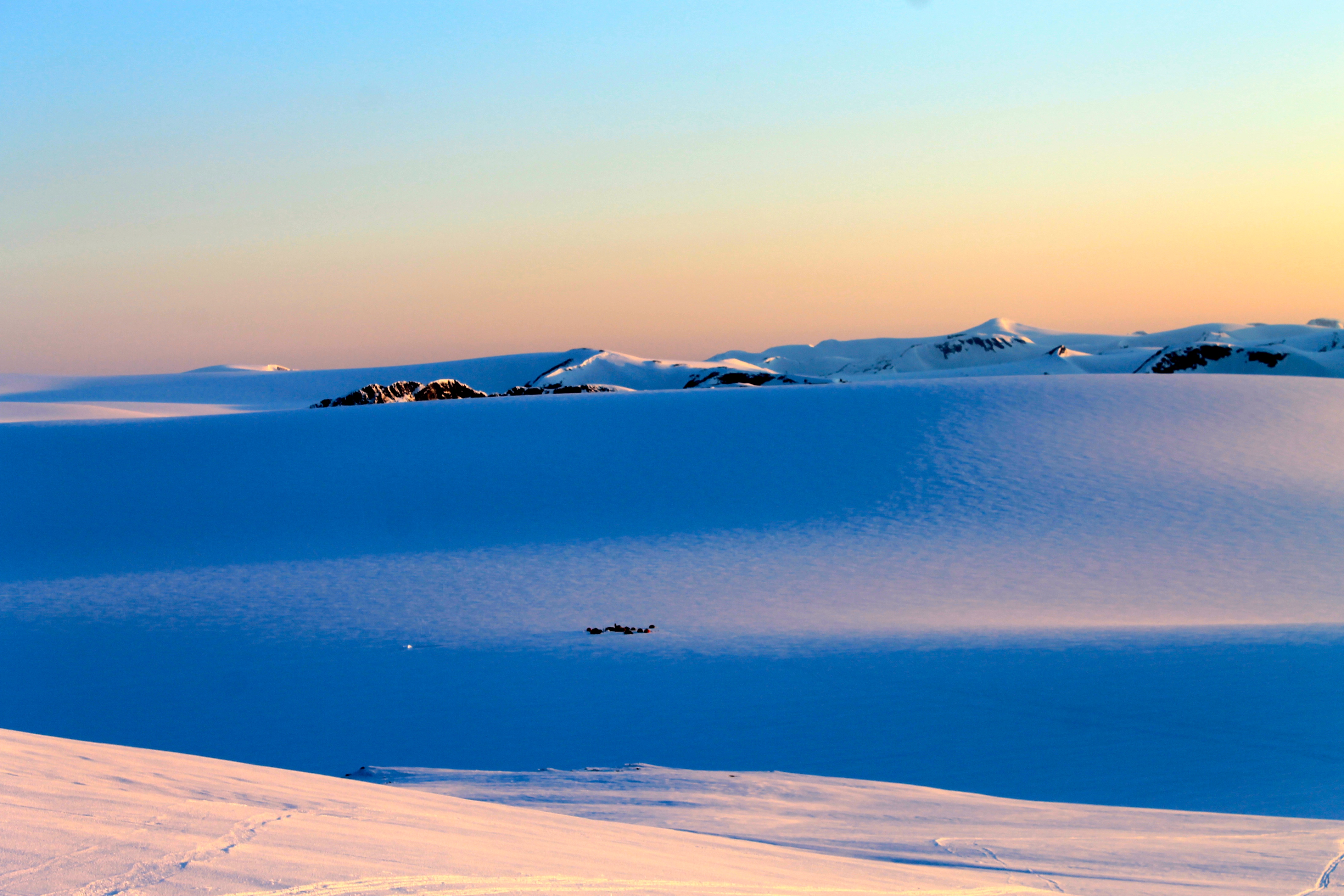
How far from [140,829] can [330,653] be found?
258 inches

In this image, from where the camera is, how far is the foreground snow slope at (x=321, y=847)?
2842mm

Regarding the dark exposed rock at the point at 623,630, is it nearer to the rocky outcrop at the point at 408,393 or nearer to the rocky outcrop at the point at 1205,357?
the rocky outcrop at the point at 408,393

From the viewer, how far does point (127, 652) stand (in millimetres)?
9883

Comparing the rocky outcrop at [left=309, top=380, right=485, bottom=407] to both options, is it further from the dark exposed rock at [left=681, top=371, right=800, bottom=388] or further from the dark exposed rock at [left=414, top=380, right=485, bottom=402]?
the dark exposed rock at [left=681, top=371, right=800, bottom=388]

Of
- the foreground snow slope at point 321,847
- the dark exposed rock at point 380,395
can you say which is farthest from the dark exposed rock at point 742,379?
the foreground snow slope at point 321,847

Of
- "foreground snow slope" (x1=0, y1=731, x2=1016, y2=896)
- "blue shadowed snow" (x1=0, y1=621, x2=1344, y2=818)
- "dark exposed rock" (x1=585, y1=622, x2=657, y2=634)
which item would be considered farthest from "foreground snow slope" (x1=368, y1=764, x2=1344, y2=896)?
"dark exposed rock" (x1=585, y1=622, x2=657, y2=634)

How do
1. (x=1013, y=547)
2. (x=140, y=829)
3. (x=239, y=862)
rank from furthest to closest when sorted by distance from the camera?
(x=1013, y=547) → (x=140, y=829) → (x=239, y=862)

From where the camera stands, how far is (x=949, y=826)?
5059 millimetres

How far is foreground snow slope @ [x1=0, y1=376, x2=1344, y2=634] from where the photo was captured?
460 inches

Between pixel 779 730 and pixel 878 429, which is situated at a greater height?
pixel 878 429

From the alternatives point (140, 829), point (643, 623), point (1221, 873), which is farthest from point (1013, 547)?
point (140, 829)

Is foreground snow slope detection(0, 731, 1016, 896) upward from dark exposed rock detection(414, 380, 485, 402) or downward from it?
downward

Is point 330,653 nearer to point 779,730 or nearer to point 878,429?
point 779,730

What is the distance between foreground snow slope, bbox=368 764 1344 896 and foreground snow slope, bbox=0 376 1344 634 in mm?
3933
